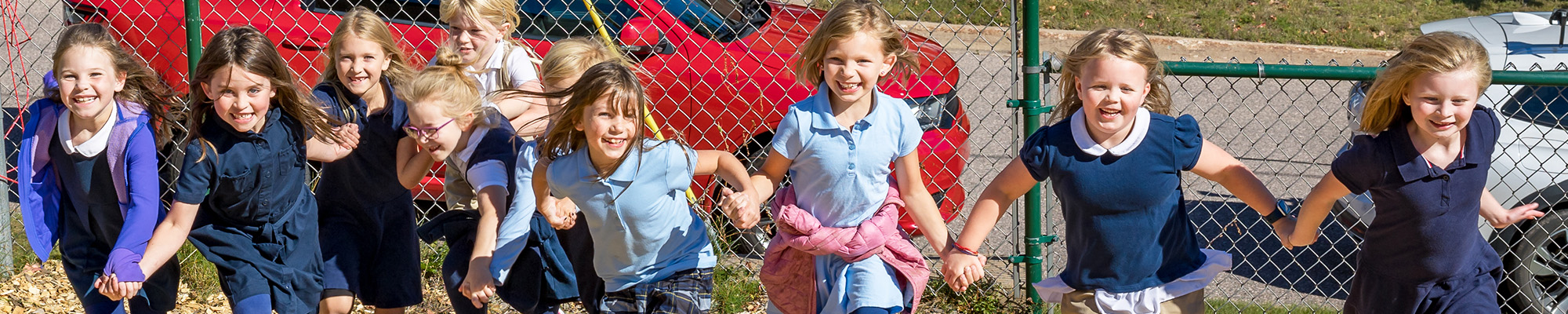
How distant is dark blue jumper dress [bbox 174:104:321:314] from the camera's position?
2.88m

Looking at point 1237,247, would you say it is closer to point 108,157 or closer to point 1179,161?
point 1179,161

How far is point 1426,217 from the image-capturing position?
2.59 metres

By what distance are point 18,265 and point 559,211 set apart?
3.00 meters

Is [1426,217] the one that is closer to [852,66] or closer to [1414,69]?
[1414,69]

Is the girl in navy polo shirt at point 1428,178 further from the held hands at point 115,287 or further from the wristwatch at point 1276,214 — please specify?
the held hands at point 115,287

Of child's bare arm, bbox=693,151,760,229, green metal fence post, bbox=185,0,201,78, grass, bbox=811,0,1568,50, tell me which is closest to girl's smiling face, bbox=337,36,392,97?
green metal fence post, bbox=185,0,201,78

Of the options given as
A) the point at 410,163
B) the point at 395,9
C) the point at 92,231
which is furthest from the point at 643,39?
the point at 92,231

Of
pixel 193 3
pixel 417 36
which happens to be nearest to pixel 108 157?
pixel 193 3

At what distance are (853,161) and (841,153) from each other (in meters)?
0.03

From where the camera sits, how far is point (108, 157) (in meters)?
2.94

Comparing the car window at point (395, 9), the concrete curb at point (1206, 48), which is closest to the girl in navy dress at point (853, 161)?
the car window at point (395, 9)

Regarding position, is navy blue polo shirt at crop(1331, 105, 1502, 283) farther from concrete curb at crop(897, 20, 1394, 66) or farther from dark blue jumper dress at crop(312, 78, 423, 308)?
concrete curb at crop(897, 20, 1394, 66)

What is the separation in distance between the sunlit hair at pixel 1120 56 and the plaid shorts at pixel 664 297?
39.7 inches

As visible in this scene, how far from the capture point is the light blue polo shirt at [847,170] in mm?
2801
